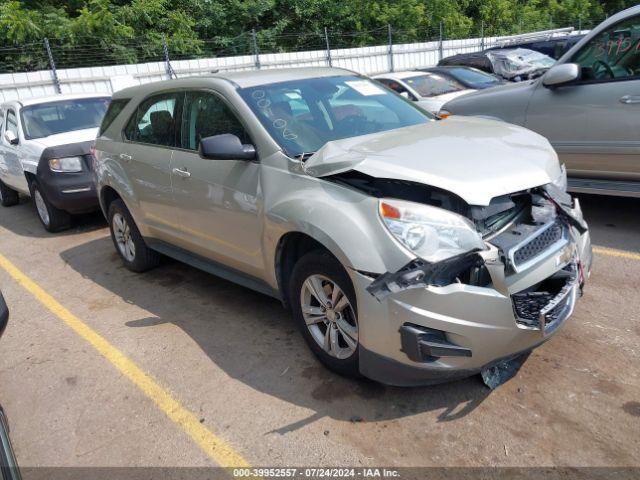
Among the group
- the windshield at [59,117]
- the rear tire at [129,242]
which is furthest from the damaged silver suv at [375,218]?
the windshield at [59,117]

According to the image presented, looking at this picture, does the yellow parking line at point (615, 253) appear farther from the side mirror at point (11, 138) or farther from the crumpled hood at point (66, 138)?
the side mirror at point (11, 138)

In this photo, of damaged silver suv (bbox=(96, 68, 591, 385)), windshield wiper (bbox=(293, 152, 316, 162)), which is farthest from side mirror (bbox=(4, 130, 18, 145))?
windshield wiper (bbox=(293, 152, 316, 162))

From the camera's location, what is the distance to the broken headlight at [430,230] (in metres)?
2.71

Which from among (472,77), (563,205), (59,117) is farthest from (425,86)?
(563,205)

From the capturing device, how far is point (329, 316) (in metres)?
3.21

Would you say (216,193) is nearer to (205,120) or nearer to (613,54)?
(205,120)

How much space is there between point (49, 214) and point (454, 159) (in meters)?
6.05

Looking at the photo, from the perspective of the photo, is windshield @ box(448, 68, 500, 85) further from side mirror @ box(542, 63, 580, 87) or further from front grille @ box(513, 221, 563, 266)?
front grille @ box(513, 221, 563, 266)

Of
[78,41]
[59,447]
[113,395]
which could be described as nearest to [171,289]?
[113,395]

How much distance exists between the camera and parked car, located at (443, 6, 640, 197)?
4887 mm

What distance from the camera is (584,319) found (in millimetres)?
3707

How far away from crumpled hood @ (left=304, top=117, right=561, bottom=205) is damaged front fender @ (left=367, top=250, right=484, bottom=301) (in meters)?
0.29

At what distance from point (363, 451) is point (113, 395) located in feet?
5.54

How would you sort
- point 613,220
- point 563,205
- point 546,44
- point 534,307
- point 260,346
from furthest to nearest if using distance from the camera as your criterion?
1. point 546,44
2. point 613,220
3. point 260,346
4. point 563,205
5. point 534,307
